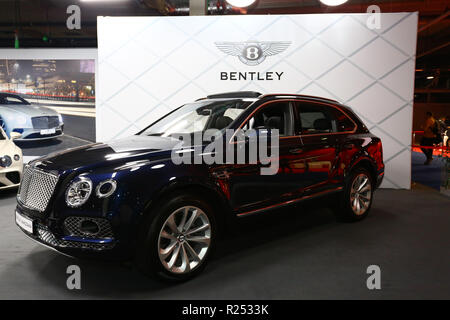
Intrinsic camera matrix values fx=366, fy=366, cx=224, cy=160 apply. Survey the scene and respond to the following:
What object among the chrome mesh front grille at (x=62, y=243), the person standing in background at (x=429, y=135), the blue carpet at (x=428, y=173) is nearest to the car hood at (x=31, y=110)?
the chrome mesh front grille at (x=62, y=243)

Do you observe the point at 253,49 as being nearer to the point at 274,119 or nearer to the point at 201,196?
the point at 274,119

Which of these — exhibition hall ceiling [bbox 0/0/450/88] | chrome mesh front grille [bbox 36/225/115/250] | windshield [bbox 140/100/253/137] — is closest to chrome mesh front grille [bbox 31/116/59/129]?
exhibition hall ceiling [bbox 0/0/450/88]

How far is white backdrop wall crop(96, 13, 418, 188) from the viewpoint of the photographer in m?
6.43

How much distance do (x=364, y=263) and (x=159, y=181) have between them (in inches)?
77.4

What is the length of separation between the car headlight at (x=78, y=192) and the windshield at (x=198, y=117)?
3.95ft

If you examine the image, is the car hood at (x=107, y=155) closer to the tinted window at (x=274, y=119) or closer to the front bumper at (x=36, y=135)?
the tinted window at (x=274, y=119)

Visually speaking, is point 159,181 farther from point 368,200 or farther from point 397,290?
point 368,200

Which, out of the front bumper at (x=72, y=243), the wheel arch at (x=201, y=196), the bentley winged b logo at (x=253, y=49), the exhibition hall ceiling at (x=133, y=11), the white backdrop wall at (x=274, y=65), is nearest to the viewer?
the front bumper at (x=72, y=243)

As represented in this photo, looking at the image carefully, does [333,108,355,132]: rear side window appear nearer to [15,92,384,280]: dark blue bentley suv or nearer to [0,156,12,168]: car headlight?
[15,92,384,280]: dark blue bentley suv

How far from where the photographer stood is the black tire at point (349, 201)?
420cm

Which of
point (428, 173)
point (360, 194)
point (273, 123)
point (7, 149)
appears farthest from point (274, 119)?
point (428, 173)
